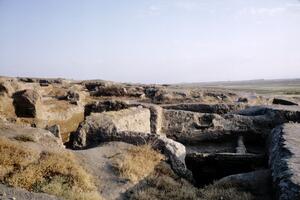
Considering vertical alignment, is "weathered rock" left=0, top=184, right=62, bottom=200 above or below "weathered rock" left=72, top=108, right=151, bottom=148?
below

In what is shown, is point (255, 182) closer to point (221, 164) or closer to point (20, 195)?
point (221, 164)

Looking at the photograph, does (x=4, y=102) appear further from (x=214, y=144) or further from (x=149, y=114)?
(x=214, y=144)

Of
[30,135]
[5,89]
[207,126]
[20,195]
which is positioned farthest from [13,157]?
[5,89]

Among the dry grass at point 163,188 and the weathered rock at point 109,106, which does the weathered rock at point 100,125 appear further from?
the weathered rock at point 109,106

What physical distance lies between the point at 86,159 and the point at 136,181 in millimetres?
1356

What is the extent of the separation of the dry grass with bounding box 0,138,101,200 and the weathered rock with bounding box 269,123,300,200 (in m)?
3.36

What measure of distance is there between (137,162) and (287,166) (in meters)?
3.42

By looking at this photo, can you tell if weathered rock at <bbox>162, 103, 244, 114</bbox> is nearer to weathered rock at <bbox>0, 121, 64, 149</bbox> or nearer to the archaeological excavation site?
the archaeological excavation site

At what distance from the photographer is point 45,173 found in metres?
7.88

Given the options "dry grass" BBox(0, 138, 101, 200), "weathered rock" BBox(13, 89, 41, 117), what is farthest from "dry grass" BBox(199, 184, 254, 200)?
"weathered rock" BBox(13, 89, 41, 117)

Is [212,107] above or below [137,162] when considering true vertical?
above

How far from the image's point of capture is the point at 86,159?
9.48 m

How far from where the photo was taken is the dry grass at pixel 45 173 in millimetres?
7293

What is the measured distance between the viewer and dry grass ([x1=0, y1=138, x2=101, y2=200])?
7.29 m
